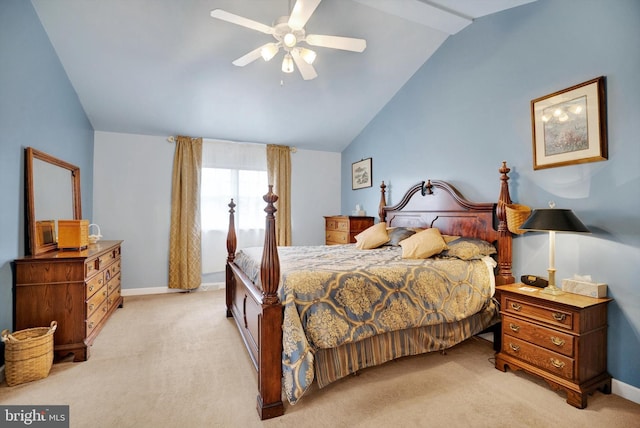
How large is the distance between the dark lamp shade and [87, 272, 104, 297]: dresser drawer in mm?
3765

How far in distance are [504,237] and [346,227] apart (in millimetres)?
2429

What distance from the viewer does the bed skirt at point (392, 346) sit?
1977mm

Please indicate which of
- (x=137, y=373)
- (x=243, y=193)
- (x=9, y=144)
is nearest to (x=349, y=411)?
(x=137, y=373)

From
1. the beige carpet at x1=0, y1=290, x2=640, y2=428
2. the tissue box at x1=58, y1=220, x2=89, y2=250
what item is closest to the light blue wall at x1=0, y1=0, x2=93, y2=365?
the tissue box at x1=58, y1=220, x2=89, y2=250

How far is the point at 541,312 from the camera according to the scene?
6.97 feet

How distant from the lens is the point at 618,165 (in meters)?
2.08

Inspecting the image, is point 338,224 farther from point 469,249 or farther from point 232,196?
point 469,249

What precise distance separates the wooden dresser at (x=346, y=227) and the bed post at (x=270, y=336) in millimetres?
2987

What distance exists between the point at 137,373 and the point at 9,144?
83.1 inches

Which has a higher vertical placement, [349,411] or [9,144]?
[9,144]

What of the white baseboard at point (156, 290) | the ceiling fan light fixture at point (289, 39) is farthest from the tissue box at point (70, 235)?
the ceiling fan light fixture at point (289, 39)

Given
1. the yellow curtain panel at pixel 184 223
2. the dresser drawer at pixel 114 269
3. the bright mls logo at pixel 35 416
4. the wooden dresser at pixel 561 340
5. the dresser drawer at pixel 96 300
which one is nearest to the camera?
the bright mls logo at pixel 35 416

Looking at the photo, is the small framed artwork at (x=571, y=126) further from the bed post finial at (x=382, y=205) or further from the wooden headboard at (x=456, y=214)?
the bed post finial at (x=382, y=205)

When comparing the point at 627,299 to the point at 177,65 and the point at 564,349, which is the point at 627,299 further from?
the point at 177,65
